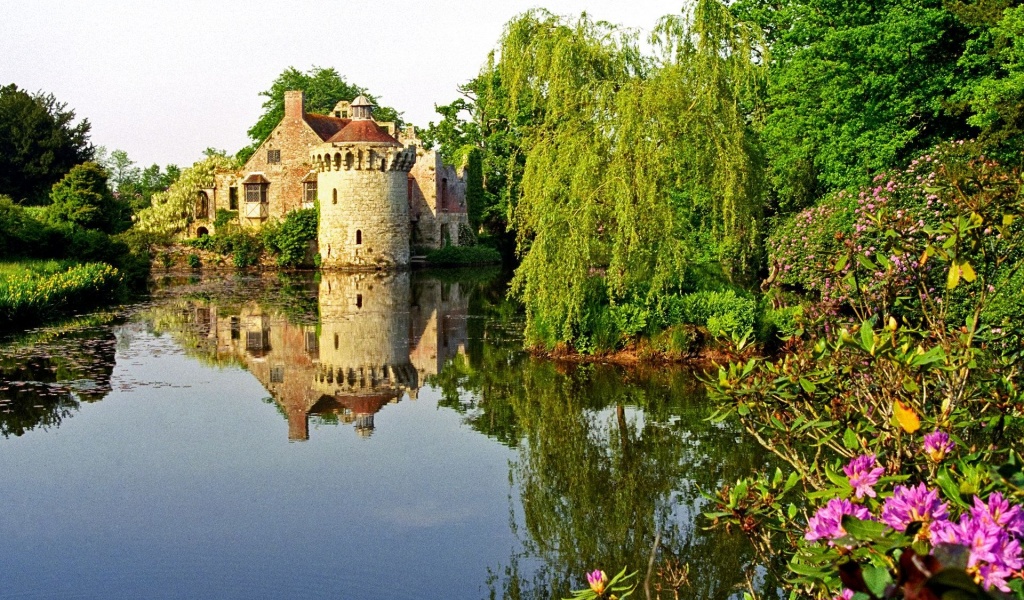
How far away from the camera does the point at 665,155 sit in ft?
53.9

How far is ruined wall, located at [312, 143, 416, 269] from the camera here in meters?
42.6

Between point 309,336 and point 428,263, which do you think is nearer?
point 309,336

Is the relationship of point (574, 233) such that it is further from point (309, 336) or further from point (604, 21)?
point (309, 336)

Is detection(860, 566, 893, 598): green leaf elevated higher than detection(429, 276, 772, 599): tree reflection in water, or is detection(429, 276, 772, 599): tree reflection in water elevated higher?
detection(860, 566, 893, 598): green leaf

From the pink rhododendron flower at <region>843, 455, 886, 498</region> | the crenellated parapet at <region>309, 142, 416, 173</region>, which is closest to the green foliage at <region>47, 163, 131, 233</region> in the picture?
the crenellated parapet at <region>309, 142, 416, 173</region>

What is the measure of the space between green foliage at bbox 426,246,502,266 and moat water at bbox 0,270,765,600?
91.0 feet

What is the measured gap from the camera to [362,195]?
4281 centimetres

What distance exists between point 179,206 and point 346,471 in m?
42.1

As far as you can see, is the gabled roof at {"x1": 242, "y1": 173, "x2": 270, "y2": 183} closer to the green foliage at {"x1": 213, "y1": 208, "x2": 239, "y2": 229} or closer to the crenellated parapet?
the green foliage at {"x1": 213, "y1": 208, "x2": 239, "y2": 229}

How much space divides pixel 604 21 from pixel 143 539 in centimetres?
1210

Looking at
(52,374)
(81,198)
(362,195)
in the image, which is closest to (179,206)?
(362,195)

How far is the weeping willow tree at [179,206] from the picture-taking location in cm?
4941

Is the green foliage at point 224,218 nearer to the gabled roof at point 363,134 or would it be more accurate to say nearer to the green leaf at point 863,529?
the gabled roof at point 363,134

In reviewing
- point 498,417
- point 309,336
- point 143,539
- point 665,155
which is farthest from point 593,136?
point 143,539
